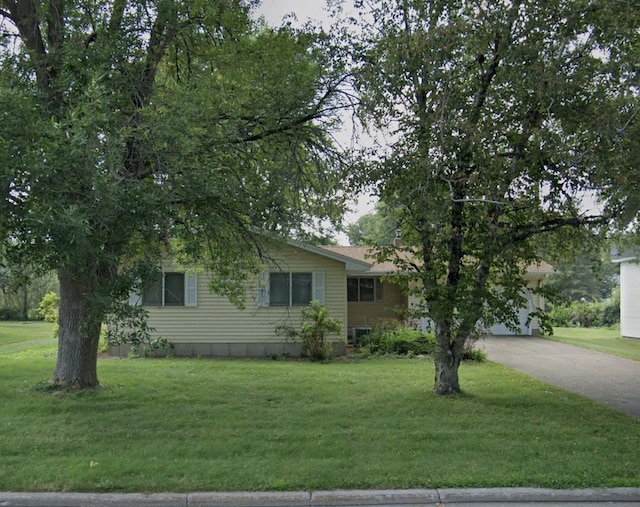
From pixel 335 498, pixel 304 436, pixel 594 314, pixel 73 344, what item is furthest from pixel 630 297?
pixel 335 498

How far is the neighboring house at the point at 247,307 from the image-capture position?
16.5m

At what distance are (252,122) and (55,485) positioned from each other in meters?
6.11

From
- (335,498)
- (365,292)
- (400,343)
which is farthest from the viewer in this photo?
(365,292)

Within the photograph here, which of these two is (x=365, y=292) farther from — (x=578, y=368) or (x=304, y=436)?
(x=304, y=436)

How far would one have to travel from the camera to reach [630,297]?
72.1ft

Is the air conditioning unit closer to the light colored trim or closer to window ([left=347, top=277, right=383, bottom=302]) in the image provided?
the light colored trim

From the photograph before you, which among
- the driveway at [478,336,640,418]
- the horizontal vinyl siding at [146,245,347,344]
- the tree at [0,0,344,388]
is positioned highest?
the tree at [0,0,344,388]

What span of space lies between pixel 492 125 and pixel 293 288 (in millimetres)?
9834

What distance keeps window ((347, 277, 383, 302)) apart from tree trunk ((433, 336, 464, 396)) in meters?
12.8

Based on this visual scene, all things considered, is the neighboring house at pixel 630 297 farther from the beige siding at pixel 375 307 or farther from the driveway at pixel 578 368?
the beige siding at pixel 375 307

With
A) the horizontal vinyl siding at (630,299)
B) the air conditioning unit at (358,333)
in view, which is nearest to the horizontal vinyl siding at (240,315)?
the air conditioning unit at (358,333)

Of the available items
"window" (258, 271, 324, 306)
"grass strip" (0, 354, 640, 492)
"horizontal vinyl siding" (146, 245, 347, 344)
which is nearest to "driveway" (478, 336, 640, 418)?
"grass strip" (0, 354, 640, 492)

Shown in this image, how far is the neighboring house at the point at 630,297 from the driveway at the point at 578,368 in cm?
452

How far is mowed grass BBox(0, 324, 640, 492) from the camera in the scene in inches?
213
